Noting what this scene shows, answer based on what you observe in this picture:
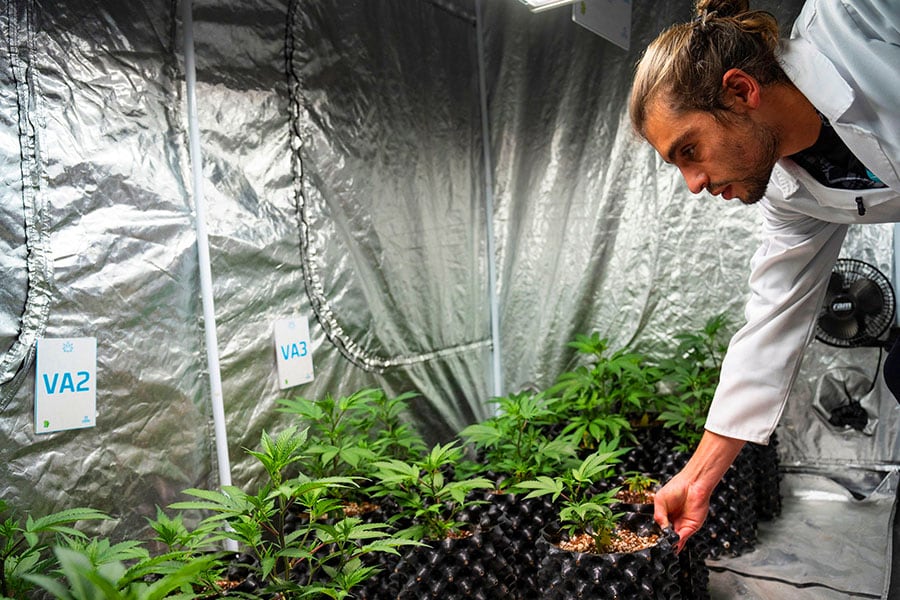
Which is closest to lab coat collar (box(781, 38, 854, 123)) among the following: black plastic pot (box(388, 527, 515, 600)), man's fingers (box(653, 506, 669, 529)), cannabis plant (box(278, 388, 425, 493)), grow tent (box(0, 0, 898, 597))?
Result: man's fingers (box(653, 506, 669, 529))

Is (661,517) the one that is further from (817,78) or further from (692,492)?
(817,78)

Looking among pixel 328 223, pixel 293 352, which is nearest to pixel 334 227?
pixel 328 223

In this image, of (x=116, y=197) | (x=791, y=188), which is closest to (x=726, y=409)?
(x=791, y=188)

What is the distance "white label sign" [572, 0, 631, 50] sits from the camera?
208cm

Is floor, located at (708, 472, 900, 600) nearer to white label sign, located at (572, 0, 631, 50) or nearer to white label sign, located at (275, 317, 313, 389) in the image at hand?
white label sign, located at (275, 317, 313, 389)

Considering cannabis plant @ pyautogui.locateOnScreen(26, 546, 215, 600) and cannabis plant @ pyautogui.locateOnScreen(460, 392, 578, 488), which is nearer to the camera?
cannabis plant @ pyautogui.locateOnScreen(26, 546, 215, 600)

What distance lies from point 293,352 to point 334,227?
399mm

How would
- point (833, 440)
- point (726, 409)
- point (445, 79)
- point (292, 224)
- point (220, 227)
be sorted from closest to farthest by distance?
point (726, 409) → point (220, 227) → point (292, 224) → point (833, 440) → point (445, 79)

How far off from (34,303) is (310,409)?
0.59 metres

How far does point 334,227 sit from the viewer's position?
1.99 m

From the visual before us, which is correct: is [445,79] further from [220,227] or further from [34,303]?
[34,303]

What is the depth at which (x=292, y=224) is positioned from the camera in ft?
6.11

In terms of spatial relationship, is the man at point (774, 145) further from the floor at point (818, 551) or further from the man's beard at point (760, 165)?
the floor at point (818, 551)

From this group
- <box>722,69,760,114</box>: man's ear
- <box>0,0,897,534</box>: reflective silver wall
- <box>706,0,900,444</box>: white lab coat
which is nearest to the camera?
<box>706,0,900,444</box>: white lab coat
